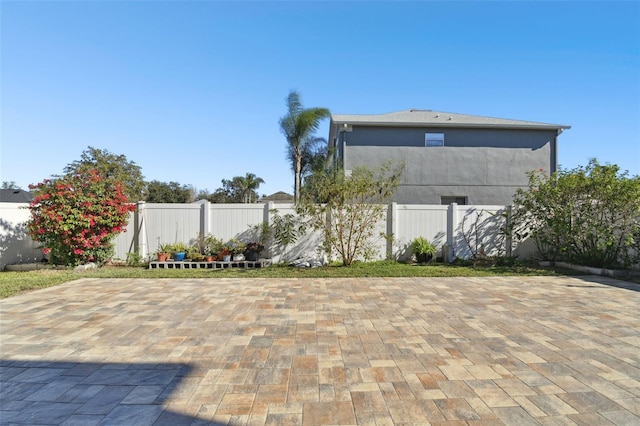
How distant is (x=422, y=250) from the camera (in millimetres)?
9695

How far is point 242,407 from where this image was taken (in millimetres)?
2400

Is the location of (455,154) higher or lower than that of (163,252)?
higher

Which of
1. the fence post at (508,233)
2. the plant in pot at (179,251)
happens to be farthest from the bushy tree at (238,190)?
the fence post at (508,233)

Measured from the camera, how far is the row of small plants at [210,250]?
→ 908 cm

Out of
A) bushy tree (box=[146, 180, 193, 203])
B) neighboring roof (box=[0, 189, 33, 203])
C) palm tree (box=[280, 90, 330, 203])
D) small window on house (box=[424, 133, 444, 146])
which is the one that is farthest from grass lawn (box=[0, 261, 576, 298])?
bushy tree (box=[146, 180, 193, 203])

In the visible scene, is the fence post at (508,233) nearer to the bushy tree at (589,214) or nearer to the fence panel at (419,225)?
the bushy tree at (589,214)

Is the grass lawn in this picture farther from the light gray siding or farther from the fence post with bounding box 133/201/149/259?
the light gray siding

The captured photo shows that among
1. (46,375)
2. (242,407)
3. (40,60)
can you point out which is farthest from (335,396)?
(40,60)

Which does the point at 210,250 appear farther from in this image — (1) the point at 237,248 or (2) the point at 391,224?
(2) the point at 391,224

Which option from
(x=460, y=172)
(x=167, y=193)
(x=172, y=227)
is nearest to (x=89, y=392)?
(x=172, y=227)

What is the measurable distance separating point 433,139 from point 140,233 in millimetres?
12121

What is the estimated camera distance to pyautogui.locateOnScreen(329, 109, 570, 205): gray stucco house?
46.3ft

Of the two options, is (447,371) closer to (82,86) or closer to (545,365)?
(545,365)

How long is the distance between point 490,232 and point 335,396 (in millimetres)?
9365
